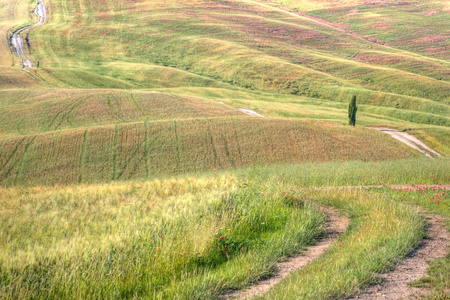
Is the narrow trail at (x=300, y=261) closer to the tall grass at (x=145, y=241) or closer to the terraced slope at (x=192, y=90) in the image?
the tall grass at (x=145, y=241)

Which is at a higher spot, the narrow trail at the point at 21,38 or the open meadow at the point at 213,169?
the narrow trail at the point at 21,38

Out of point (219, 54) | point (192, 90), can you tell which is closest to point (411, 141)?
point (192, 90)

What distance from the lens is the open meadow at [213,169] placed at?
7.18 metres

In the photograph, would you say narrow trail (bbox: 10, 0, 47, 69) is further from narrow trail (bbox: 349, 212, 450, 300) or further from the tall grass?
narrow trail (bbox: 349, 212, 450, 300)

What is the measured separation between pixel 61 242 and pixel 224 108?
46.8m

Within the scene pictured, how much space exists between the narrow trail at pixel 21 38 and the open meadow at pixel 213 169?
668 millimetres

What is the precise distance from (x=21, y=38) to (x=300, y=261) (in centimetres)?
11656

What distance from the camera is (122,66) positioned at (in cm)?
9112

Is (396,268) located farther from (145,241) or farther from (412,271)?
(145,241)

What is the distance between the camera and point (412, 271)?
755 cm

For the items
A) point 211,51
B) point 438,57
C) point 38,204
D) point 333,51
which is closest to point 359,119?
point 38,204

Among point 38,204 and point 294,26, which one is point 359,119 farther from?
point 294,26

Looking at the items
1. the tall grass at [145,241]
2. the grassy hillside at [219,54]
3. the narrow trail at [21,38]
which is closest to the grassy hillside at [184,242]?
the tall grass at [145,241]

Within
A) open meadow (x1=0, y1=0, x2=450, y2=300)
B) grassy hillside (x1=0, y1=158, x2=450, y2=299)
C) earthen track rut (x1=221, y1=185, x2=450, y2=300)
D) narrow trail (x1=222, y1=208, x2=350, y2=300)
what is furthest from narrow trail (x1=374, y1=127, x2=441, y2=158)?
narrow trail (x1=222, y1=208, x2=350, y2=300)
